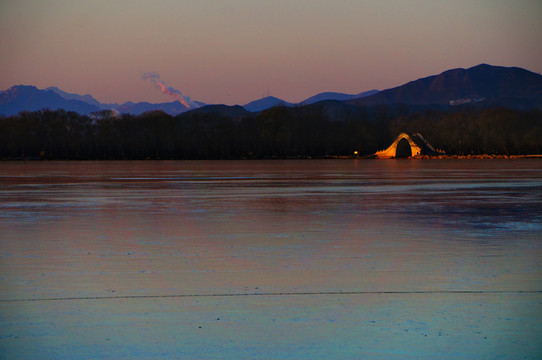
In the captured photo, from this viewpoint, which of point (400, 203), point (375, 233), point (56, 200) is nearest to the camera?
point (375, 233)

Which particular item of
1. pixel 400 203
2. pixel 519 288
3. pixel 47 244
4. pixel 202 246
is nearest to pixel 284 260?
pixel 202 246

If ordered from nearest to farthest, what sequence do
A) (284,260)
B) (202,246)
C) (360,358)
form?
1. (360,358)
2. (284,260)
3. (202,246)

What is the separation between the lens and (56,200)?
28391 millimetres

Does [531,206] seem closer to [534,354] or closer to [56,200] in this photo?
[56,200]

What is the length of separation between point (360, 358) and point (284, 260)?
5800 mm

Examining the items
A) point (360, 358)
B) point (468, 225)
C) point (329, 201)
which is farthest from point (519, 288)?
point (329, 201)

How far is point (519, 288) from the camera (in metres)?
9.66

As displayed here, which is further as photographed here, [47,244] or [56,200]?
[56,200]

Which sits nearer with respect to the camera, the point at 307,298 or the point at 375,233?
the point at 307,298

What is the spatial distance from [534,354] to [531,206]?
18.4m

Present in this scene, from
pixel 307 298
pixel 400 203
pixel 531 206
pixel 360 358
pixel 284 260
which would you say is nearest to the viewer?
pixel 360 358

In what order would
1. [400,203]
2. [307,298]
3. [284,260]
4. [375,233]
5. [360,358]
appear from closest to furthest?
1. [360,358]
2. [307,298]
3. [284,260]
4. [375,233]
5. [400,203]

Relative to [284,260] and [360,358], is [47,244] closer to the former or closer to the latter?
[284,260]

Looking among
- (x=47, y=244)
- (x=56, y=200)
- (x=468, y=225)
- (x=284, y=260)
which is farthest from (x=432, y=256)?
(x=56, y=200)
